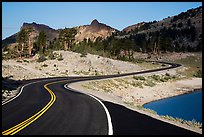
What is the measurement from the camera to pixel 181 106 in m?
35.6

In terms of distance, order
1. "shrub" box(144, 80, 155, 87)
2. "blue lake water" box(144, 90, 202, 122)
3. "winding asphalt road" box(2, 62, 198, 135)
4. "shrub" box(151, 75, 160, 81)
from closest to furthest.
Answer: "winding asphalt road" box(2, 62, 198, 135) → "blue lake water" box(144, 90, 202, 122) → "shrub" box(144, 80, 155, 87) → "shrub" box(151, 75, 160, 81)

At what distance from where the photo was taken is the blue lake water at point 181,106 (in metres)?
29.7

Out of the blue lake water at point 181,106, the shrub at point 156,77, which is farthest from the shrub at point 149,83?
the blue lake water at point 181,106

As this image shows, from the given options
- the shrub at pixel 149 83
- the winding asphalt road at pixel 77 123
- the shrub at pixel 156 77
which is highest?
the winding asphalt road at pixel 77 123

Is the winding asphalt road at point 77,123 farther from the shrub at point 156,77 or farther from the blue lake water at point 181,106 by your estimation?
the shrub at point 156,77

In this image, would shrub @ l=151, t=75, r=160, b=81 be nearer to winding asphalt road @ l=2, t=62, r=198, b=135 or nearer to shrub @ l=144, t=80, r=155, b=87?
shrub @ l=144, t=80, r=155, b=87

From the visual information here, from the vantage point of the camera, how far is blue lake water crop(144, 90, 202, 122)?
2972cm

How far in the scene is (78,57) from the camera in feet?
251

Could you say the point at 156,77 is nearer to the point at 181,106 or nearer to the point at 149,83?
the point at 149,83

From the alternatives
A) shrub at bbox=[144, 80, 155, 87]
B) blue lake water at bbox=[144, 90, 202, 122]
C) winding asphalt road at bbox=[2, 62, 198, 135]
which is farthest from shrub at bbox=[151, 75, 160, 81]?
winding asphalt road at bbox=[2, 62, 198, 135]

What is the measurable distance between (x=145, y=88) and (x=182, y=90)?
7329 millimetres

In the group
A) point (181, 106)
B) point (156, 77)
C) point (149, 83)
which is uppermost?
point (156, 77)

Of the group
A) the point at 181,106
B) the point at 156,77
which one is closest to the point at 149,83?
the point at 156,77

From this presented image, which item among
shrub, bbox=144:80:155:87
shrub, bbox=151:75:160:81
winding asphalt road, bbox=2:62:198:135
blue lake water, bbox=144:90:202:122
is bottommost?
blue lake water, bbox=144:90:202:122
